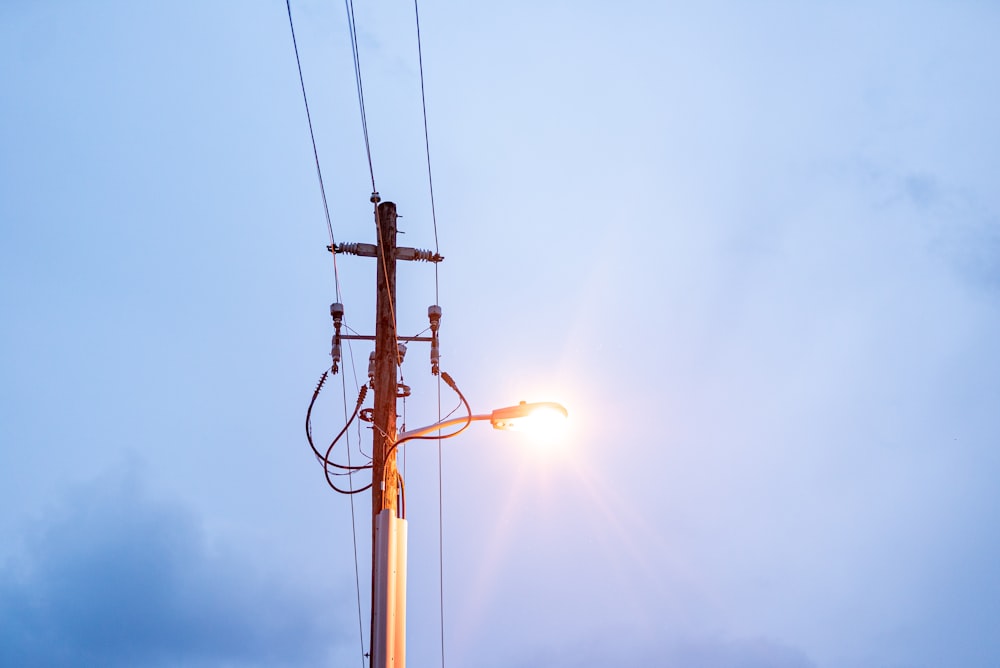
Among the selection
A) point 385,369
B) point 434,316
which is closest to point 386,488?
point 385,369

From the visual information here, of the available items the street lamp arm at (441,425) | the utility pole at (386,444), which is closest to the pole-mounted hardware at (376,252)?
the utility pole at (386,444)

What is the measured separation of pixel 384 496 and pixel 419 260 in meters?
3.52

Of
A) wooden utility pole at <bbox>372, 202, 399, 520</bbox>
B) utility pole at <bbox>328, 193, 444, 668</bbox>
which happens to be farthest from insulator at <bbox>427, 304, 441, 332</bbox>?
wooden utility pole at <bbox>372, 202, 399, 520</bbox>

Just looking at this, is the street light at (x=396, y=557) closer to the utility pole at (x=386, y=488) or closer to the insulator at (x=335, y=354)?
the utility pole at (x=386, y=488)

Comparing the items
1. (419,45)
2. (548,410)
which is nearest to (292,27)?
(419,45)

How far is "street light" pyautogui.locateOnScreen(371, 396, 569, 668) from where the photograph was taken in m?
8.27

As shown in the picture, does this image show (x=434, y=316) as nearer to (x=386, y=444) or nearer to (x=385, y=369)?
(x=385, y=369)

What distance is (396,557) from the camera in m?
8.67

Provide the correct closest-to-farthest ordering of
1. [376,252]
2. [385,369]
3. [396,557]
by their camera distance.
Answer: [396,557] → [385,369] → [376,252]

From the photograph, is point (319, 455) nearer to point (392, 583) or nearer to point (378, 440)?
point (378, 440)

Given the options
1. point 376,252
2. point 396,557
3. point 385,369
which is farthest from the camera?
point 376,252

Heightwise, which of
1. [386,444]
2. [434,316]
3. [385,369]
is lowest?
[386,444]

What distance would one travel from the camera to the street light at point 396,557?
325 inches

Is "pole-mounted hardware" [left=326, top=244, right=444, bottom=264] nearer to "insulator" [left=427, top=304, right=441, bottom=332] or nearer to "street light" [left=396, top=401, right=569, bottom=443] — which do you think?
"insulator" [left=427, top=304, right=441, bottom=332]
